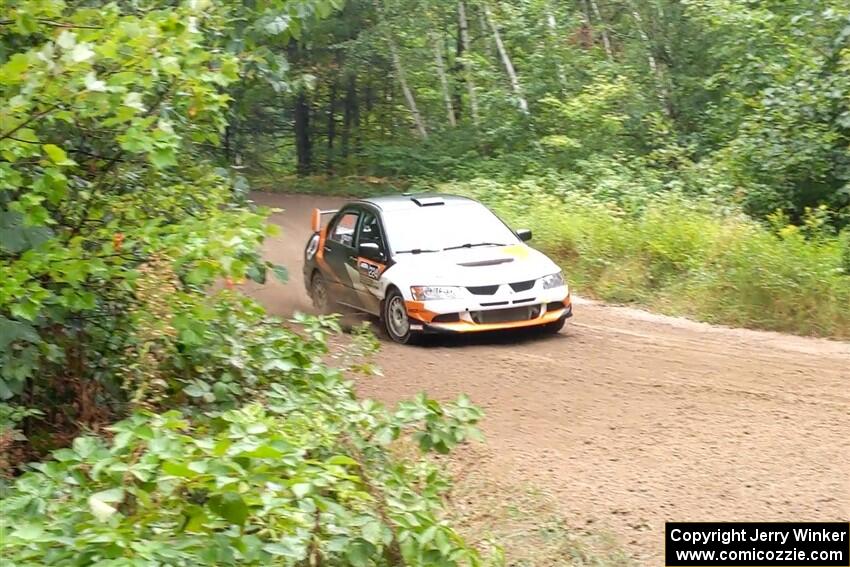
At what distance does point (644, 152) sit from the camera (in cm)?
2405

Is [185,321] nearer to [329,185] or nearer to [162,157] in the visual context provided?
[162,157]

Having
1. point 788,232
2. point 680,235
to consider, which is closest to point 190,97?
point 788,232

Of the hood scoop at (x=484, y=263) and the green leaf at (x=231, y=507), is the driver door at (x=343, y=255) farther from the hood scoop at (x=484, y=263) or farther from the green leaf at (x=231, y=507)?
the green leaf at (x=231, y=507)

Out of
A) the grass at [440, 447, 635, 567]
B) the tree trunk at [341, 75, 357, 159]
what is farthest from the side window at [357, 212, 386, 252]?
the tree trunk at [341, 75, 357, 159]

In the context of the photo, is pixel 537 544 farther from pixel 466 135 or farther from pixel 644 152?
pixel 466 135

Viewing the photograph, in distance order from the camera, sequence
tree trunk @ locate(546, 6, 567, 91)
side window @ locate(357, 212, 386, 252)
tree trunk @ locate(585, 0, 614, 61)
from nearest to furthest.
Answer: side window @ locate(357, 212, 386, 252)
tree trunk @ locate(546, 6, 567, 91)
tree trunk @ locate(585, 0, 614, 61)

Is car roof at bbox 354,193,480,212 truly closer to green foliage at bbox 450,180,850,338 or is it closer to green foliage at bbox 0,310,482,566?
green foliage at bbox 450,180,850,338

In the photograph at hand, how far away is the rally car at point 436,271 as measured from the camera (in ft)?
39.2

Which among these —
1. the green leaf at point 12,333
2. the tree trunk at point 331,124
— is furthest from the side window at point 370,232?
the tree trunk at point 331,124

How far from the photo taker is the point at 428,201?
13602mm

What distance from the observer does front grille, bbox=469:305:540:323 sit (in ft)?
39.1

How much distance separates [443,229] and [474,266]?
105 centimetres

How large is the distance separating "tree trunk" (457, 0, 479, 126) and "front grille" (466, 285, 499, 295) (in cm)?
1768

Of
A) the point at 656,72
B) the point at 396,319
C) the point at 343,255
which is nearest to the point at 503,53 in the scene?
the point at 656,72
